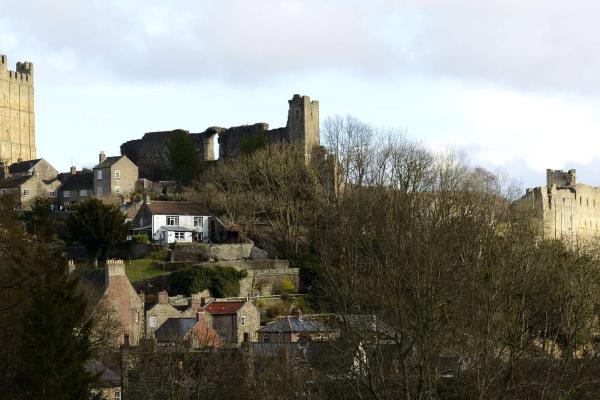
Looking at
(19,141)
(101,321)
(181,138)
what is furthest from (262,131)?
(101,321)

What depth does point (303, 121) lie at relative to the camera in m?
75.8

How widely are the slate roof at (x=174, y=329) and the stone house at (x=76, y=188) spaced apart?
3012 centimetres

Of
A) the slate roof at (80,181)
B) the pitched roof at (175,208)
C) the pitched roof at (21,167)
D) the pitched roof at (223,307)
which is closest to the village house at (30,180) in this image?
the pitched roof at (21,167)

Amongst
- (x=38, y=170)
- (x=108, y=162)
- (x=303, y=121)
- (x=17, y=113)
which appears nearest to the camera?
(x=303, y=121)

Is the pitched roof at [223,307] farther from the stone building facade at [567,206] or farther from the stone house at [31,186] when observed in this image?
the stone building facade at [567,206]

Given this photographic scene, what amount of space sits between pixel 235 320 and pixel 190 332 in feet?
14.6

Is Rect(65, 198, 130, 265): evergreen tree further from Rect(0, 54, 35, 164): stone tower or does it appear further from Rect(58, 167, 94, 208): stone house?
Rect(0, 54, 35, 164): stone tower

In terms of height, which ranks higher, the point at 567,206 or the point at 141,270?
the point at 567,206

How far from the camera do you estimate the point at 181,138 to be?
79.1m

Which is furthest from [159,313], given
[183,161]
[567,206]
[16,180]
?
[567,206]

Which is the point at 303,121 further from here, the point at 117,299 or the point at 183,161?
the point at 117,299

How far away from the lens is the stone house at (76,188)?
3027 inches

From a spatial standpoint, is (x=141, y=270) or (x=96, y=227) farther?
(x=96, y=227)

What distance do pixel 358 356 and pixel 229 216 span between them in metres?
39.1
